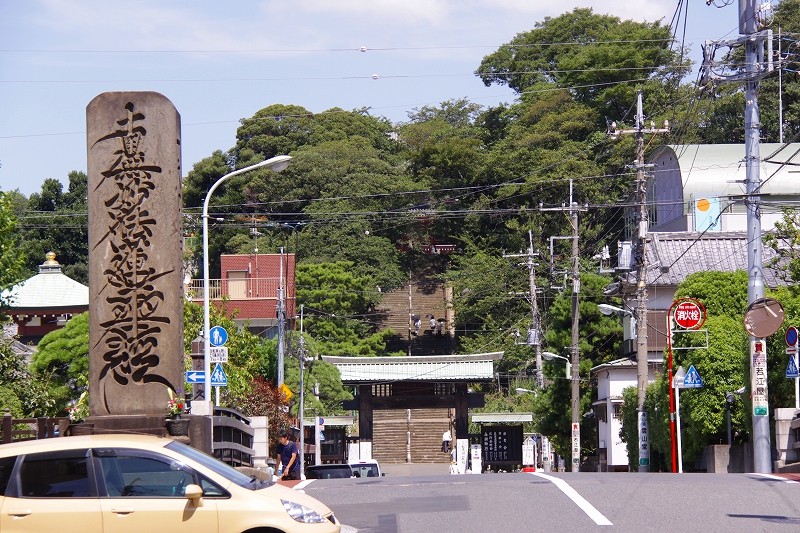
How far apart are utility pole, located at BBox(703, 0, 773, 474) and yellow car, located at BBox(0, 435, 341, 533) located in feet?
49.9

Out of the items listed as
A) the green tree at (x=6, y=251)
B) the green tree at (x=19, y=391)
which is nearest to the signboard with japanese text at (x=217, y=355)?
the green tree at (x=6, y=251)

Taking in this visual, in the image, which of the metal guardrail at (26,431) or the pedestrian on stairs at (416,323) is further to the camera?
the pedestrian on stairs at (416,323)

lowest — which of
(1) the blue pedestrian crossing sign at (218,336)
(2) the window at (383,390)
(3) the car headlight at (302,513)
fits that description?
(2) the window at (383,390)

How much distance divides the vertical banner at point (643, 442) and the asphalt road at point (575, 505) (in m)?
16.0

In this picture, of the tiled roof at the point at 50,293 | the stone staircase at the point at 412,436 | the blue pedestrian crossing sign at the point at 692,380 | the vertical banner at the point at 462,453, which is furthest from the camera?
the stone staircase at the point at 412,436

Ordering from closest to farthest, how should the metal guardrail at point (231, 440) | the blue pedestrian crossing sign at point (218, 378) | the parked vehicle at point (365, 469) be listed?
the metal guardrail at point (231, 440) < the blue pedestrian crossing sign at point (218, 378) < the parked vehicle at point (365, 469)

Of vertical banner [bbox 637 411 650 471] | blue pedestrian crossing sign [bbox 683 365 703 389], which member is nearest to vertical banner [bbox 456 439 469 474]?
vertical banner [bbox 637 411 650 471]

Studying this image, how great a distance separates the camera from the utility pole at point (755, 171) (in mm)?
21422

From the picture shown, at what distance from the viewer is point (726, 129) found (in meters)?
56.4

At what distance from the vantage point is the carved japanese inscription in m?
14.4

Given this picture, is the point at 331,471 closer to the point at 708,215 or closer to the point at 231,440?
the point at 231,440

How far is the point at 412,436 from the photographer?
57.7 m

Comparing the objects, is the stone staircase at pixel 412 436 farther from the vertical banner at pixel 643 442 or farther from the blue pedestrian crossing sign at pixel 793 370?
the blue pedestrian crossing sign at pixel 793 370

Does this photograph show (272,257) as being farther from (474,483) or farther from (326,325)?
(474,483)
